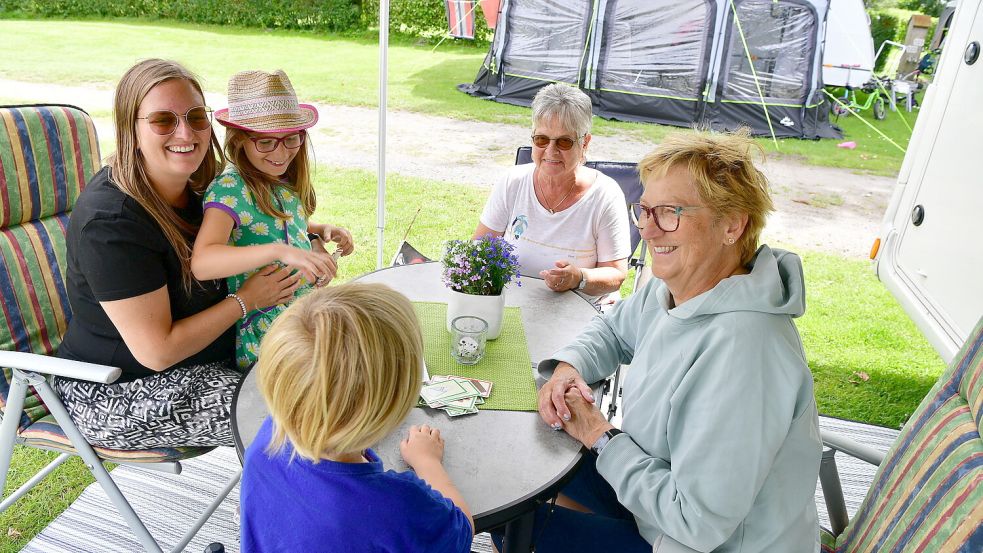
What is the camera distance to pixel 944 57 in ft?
10.1

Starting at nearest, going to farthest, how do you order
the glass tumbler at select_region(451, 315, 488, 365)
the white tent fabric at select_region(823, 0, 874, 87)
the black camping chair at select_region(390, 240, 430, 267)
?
the glass tumbler at select_region(451, 315, 488, 365) < the black camping chair at select_region(390, 240, 430, 267) < the white tent fabric at select_region(823, 0, 874, 87)

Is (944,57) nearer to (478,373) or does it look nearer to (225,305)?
(478,373)

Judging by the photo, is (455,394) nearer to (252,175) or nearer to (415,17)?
(252,175)

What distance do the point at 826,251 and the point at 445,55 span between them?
10432mm

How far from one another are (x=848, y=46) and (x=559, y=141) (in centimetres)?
1089

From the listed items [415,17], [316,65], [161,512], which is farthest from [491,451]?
[415,17]

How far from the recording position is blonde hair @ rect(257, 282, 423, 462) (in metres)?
1.11

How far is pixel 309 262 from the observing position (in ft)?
6.53

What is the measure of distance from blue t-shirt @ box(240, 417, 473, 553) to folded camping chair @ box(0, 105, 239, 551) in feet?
3.37

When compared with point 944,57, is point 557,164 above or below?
below

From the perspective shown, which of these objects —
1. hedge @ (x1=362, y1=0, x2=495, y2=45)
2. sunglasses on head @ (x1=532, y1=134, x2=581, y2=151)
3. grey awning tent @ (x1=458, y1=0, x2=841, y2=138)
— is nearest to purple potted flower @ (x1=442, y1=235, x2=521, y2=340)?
sunglasses on head @ (x1=532, y1=134, x2=581, y2=151)

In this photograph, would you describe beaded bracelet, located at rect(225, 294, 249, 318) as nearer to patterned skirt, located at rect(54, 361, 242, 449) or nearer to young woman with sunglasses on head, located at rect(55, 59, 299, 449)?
young woman with sunglasses on head, located at rect(55, 59, 299, 449)

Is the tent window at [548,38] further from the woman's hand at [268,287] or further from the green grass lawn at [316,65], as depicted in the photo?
Result: the woman's hand at [268,287]

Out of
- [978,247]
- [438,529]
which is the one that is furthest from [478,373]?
[978,247]
